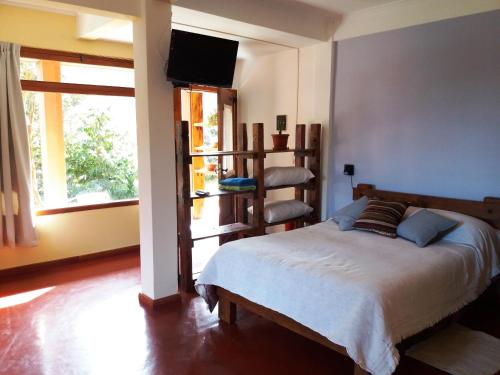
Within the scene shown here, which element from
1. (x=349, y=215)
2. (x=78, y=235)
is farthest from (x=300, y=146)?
(x=78, y=235)

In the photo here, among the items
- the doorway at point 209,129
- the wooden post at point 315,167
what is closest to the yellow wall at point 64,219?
the doorway at point 209,129

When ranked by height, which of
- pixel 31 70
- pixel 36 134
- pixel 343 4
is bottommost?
pixel 36 134

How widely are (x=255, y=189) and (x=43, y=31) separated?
2.57 m

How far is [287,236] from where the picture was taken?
3.16 meters

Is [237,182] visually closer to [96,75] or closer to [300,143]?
[300,143]

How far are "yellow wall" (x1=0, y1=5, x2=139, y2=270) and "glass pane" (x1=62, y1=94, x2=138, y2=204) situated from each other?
0.83 ft

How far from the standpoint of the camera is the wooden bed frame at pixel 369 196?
2.42 m

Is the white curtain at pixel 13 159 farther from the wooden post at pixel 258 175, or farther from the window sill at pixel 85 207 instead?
the wooden post at pixel 258 175

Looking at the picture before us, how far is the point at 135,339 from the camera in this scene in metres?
2.78

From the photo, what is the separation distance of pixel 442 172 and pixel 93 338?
3008 mm

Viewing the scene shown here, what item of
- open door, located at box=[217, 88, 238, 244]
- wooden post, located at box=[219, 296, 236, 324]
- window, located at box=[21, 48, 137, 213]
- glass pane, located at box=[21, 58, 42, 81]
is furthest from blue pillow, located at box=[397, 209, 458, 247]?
glass pane, located at box=[21, 58, 42, 81]

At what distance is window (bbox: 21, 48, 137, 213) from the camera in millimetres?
4105

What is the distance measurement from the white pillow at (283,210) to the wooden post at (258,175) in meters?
0.09

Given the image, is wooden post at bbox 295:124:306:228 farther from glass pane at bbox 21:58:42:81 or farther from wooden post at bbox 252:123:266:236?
glass pane at bbox 21:58:42:81
